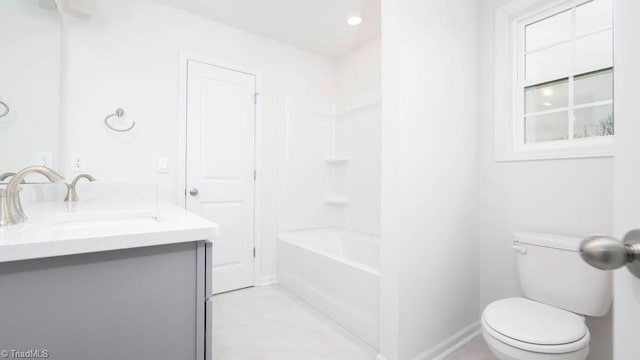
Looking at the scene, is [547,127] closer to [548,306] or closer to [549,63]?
[549,63]

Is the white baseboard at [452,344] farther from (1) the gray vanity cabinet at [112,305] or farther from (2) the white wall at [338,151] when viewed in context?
(1) the gray vanity cabinet at [112,305]

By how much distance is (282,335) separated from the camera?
6.34ft

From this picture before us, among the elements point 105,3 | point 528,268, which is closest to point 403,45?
point 528,268

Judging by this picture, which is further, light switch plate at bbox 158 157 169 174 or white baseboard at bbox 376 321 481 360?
light switch plate at bbox 158 157 169 174

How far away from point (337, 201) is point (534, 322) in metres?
2.07

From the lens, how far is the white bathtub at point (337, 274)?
1.82 m

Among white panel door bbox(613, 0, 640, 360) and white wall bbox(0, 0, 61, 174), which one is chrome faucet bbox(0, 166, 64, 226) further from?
white panel door bbox(613, 0, 640, 360)

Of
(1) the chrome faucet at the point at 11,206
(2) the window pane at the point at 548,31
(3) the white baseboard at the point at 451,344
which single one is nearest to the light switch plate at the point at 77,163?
(1) the chrome faucet at the point at 11,206

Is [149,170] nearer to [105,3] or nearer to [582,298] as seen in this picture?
[105,3]

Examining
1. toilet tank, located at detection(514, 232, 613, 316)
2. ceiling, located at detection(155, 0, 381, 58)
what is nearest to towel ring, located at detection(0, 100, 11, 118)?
ceiling, located at detection(155, 0, 381, 58)

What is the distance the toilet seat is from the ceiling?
2.31 meters

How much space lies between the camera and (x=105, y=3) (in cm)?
213

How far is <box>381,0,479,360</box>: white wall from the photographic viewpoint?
1.57 meters

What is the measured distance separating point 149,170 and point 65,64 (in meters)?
0.89
